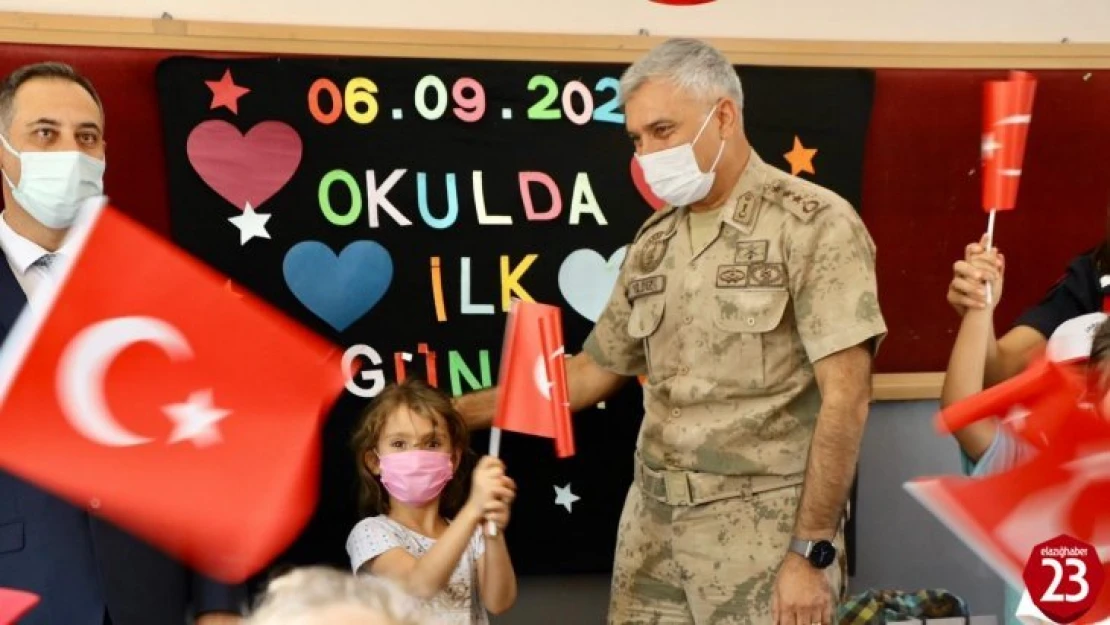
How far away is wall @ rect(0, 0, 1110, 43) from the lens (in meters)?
2.96

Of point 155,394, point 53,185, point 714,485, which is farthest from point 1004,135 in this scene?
point 53,185

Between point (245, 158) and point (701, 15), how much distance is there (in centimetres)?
119

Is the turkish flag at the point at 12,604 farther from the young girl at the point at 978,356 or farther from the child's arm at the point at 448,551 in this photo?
the young girl at the point at 978,356

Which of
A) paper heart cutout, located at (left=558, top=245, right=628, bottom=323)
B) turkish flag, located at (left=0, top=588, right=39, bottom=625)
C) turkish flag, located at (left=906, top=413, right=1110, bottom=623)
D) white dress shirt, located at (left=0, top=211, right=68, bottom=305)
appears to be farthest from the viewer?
paper heart cutout, located at (left=558, top=245, right=628, bottom=323)

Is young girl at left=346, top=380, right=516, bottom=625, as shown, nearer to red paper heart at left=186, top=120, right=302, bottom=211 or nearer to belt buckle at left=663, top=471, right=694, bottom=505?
belt buckle at left=663, top=471, right=694, bottom=505

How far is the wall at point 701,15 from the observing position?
2957 millimetres

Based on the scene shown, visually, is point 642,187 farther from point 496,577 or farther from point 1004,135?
point 496,577

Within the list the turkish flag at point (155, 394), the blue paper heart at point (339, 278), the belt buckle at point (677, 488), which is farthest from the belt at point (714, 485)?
the blue paper heart at point (339, 278)

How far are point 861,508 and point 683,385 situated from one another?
112cm

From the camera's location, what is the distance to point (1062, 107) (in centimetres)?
338

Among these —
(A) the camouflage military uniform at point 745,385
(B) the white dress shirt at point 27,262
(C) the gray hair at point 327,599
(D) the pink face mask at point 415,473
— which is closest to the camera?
(C) the gray hair at point 327,599

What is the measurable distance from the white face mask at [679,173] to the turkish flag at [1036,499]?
729mm

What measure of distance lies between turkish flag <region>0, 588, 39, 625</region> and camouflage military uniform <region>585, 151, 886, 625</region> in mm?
1159

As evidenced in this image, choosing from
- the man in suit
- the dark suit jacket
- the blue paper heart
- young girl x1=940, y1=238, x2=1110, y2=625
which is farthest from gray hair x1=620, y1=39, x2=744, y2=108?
the dark suit jacket
